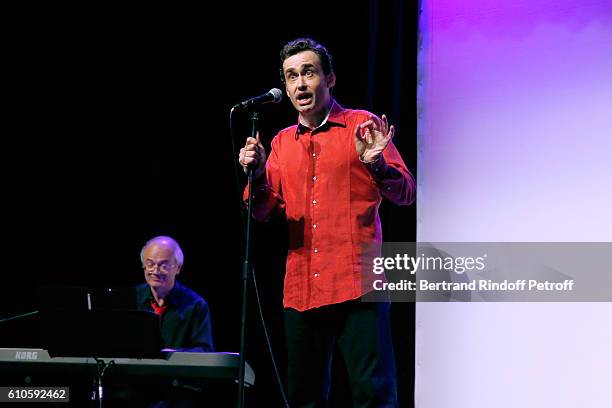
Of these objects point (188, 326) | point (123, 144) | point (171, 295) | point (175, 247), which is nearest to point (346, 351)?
point (188, 326)

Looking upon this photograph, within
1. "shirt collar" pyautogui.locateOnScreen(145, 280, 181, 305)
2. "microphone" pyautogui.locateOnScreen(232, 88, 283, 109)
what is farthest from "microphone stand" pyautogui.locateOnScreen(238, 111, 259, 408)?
"shirt collar" pyautogui.locateOnScreen(145, 280, 181, 305)

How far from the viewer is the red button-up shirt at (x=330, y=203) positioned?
273cm

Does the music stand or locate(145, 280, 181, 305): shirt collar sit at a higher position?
locate(145, 280, 181, 305): shirt collar

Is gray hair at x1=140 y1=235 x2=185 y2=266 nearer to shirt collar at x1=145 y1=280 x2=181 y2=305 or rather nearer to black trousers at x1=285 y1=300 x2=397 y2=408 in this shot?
shirt collar at x1=145 y1=280 x2=181 y2=305

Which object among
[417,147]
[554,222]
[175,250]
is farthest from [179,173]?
[554,222]

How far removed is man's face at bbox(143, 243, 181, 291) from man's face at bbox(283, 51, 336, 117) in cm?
168

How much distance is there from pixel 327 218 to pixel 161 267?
1.78 metres

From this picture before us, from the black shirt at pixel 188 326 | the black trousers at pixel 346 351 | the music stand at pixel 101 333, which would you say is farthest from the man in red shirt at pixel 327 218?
the black shirt at pixel 188 326

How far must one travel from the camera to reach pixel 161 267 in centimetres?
431

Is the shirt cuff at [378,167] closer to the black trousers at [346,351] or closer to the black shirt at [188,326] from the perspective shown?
the black trousers at [346,351]

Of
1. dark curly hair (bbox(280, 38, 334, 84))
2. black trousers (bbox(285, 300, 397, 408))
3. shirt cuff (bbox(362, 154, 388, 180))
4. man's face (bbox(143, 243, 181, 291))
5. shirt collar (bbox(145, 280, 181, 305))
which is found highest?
dark curly hair (bbox(280, 38, 334, 84))

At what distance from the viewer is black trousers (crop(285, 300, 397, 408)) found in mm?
2637

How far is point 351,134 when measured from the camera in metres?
2.89

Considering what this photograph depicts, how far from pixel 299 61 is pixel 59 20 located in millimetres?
2349
